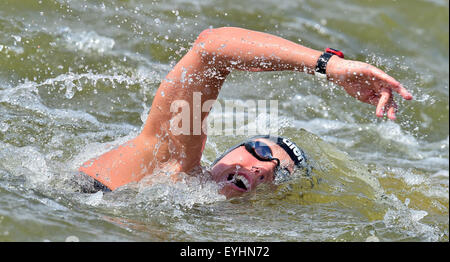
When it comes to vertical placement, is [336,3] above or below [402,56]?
above

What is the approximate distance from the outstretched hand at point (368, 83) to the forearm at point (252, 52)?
15cm

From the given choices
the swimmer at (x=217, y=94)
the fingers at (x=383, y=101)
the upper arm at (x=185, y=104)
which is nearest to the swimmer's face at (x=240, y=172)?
the swimmer at (x=217, y=94)

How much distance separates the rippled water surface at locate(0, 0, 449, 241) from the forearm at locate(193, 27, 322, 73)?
3.07 ft

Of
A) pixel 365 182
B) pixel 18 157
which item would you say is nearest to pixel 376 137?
pixel 365 182

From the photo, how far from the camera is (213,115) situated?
21.3 ft

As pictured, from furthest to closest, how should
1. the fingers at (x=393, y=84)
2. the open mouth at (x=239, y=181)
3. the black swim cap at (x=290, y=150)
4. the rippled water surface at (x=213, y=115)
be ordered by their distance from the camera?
1. the black swim cap at (x=290, y=150)
2. the open mouth at (x=239, y=181)
3. the rippled water surface at (x=213, y=115)
4. the fingers at (x=393, y=84)

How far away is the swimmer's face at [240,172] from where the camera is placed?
4109mm

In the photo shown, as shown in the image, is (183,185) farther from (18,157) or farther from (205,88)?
(18,157)

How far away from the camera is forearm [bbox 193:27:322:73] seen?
3.24m

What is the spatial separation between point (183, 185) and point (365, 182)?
1.76 meters

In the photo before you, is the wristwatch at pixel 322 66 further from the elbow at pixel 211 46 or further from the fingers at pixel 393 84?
the elbow at pixel 211 46

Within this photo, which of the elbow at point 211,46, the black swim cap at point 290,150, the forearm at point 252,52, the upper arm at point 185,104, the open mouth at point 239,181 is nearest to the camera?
the forearm at point 252,52

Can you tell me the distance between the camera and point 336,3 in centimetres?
888

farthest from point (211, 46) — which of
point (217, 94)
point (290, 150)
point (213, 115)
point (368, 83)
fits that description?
point (213, 115)
